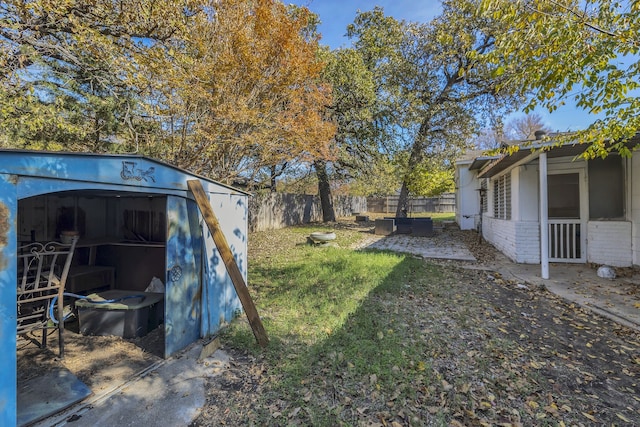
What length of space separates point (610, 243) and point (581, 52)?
491cm

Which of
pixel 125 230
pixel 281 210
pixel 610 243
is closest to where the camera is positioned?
pixel 125 230

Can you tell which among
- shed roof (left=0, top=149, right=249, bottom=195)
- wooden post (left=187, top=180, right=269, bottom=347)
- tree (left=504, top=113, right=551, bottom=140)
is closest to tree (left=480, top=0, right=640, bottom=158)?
wooden post (left=187, top=180, right=269, bottom=347)

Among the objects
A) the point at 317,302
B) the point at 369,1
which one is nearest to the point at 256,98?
the point at 317,302

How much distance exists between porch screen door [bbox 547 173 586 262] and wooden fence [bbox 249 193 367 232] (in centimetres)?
953

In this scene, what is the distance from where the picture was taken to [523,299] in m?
4.72

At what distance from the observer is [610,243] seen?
20.7ft

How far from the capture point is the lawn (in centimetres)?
227

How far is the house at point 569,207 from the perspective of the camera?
5.96 metres

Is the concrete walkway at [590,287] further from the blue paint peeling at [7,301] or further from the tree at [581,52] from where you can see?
the blue paint peeling at [7,301]

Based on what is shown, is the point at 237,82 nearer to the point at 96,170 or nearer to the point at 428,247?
the point at 96,170

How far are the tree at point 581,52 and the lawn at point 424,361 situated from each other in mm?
2719

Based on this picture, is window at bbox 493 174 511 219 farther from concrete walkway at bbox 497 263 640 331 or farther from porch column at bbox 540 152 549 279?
porch column at bbox 540 152 549 279

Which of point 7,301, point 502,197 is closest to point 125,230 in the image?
point 7,301

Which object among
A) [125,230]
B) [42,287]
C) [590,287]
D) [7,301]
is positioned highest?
[125,230]
